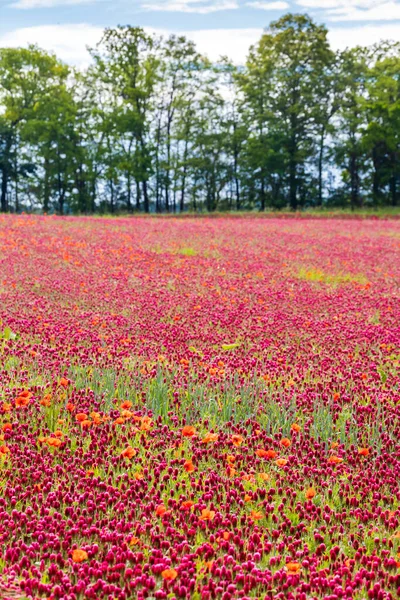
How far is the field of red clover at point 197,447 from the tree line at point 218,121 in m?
48.9

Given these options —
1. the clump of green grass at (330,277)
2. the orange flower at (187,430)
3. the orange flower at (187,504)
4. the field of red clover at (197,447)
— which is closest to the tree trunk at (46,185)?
the clump of green grass at (330,277)

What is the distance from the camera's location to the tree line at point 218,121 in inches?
2226

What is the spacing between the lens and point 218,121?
59.9m

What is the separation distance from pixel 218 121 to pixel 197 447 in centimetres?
5822

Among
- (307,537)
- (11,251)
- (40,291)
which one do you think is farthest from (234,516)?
(11,251)

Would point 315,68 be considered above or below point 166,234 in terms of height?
above

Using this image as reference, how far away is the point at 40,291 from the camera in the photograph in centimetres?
1087

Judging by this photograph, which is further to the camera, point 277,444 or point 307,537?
point 277,444

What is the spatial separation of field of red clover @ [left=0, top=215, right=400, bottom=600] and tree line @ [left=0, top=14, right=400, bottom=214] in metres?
48.9

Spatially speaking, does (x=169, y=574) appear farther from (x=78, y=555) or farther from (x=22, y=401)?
(x=22, y=401)

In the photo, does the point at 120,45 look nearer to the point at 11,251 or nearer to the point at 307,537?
the point at 11,251

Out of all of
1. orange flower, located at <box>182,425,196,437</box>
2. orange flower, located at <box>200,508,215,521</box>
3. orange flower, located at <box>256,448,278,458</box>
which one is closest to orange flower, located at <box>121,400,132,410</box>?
orange flower, located at <box>182,425,196,437</box>

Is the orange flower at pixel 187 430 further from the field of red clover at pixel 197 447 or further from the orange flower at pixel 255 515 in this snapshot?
the orange flower at pixel 255 515

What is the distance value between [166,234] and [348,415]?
18.4m
